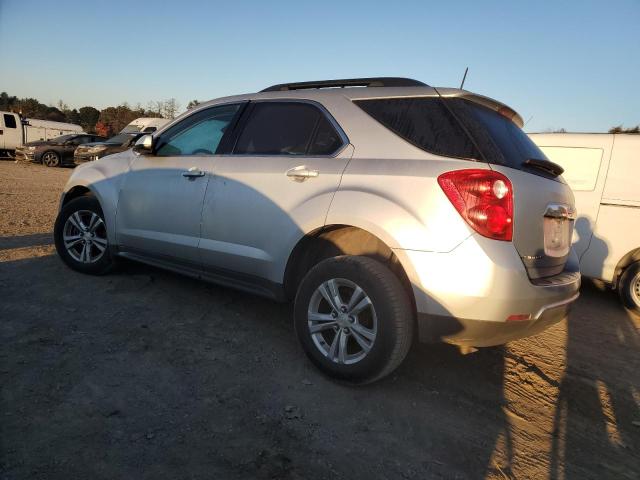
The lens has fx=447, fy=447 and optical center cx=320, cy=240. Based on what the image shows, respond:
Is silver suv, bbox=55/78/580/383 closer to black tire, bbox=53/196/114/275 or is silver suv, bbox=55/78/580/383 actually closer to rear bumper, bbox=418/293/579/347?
rear bumper, bbox=418/293/579/347

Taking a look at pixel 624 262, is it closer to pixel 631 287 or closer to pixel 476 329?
pixel 631 287

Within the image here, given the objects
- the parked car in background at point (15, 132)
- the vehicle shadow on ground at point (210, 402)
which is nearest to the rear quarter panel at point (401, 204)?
the vehicle shadow on ground at point (210, 402)

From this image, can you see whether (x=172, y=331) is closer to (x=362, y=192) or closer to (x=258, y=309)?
(x=258, y=309)

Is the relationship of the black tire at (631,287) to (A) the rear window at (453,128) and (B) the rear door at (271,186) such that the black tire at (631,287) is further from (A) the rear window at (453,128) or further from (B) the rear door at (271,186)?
(B) the rear door at (271,186)

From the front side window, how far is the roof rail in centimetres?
42

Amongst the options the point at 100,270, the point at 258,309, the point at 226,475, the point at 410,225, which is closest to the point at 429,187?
the point at 410,225

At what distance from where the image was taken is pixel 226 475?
6.19ft

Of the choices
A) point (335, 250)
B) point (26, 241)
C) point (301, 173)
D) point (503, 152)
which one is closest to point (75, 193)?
point (26, 241)

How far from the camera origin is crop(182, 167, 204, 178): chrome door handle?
3500 millimetres

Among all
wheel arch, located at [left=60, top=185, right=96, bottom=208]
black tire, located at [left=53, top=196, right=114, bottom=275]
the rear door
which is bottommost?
black tire, located at [left=53, top=196, right=114, bottom=275]

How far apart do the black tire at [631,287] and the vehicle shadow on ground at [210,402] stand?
9.88 ft

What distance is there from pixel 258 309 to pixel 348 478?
7.04 ft

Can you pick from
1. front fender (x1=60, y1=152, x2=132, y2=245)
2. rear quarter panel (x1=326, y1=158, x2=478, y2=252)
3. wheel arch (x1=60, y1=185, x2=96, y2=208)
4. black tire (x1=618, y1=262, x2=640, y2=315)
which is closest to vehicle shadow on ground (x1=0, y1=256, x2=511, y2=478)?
front fender (x1=60, y1=152, x2=132, y2=245)

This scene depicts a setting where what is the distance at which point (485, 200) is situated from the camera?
2332 mm
